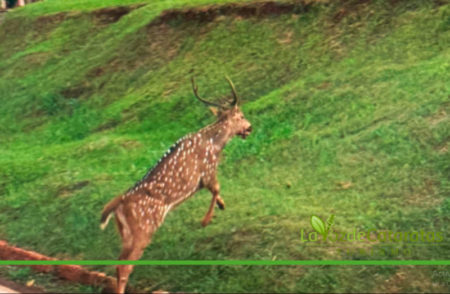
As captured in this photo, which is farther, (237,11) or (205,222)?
(237,11)

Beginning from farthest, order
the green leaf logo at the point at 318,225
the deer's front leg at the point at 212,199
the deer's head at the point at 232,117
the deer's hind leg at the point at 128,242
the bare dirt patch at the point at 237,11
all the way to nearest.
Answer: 1. the bare dirt patch at the point at 237,11
2. the deer's head at the point at 232,117
3. the deer's front leg at the point at 212,199
4. the green leaf logo at the point at 318,225
5. the deer's hind leg at the point at 128,242

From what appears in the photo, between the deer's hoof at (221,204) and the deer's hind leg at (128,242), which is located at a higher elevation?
the deer's hind leg at (128,242)

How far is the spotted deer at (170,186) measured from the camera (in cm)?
765

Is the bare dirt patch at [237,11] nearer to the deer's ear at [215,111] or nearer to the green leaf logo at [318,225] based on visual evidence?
the deer's ear at [215,111]

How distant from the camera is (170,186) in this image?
7.91 meters

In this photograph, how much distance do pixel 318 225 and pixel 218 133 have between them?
5.18 feet

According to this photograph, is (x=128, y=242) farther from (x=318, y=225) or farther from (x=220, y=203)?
(x=318, y=225)

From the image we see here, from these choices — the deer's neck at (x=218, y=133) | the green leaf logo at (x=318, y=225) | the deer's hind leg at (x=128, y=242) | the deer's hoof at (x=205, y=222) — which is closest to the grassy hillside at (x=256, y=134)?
the deer's hoof at (x=205, y=222)

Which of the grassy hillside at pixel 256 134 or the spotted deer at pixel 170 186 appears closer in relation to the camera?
the spotted deer at pixel 170 186

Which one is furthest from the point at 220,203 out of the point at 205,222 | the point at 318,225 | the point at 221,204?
the point at 318,225

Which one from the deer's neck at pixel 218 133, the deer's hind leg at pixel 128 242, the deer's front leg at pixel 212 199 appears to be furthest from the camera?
the deer's neck at pixel 218 133

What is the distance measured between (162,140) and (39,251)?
8.29 feet

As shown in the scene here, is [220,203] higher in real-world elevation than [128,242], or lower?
lower

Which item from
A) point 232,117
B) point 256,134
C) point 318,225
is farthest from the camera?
point 256,134
